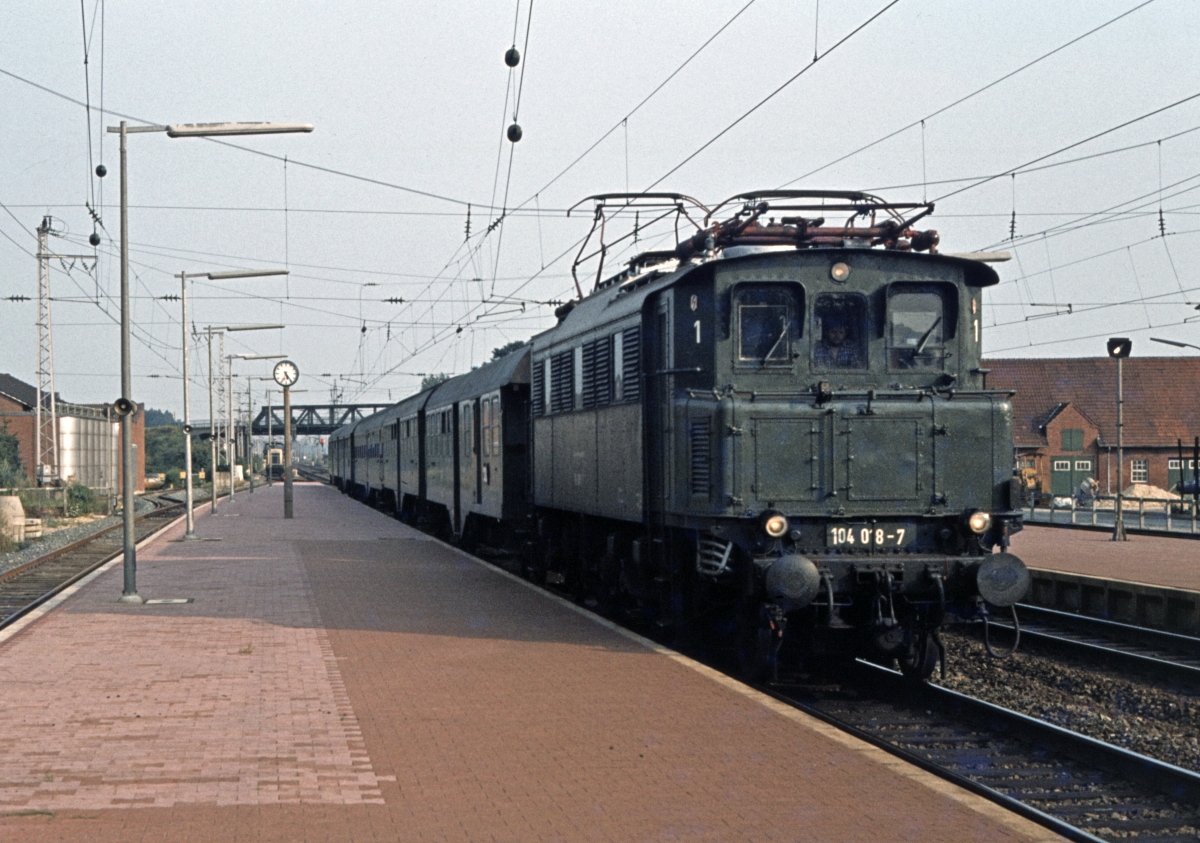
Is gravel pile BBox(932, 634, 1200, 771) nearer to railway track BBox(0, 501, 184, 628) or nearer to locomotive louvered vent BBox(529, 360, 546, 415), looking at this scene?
locomotive louvered vent BBox(529, 360, 546, 415)

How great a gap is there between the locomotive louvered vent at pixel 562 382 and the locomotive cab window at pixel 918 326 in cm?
501

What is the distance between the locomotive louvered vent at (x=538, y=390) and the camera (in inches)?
705

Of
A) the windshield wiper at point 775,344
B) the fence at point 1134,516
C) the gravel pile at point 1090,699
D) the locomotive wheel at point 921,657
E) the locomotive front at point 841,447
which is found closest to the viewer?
the gravel pile at point 1090,699

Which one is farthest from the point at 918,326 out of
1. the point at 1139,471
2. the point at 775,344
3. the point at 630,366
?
the point at 1139,471

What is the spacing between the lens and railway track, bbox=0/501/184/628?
1833 cm

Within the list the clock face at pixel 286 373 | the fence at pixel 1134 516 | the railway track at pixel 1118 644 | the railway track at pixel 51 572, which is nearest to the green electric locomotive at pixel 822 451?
the railway track at pixel 1118 644

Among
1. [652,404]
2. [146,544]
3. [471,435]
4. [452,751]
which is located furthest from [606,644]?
[146,544]

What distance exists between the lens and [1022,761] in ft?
29.6

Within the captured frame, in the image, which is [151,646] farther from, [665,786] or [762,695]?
[665,786]

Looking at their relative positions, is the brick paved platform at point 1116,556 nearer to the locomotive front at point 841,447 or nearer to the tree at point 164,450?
the locomotive front at point 841,447

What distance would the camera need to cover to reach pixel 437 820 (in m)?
6.65

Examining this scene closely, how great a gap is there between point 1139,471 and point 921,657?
176 ft

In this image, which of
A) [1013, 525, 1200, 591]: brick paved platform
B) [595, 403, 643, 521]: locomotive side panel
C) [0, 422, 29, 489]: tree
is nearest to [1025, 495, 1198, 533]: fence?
[1013, 525, 1200, 591]: brick paved platform

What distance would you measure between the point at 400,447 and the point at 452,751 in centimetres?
→ 3041
